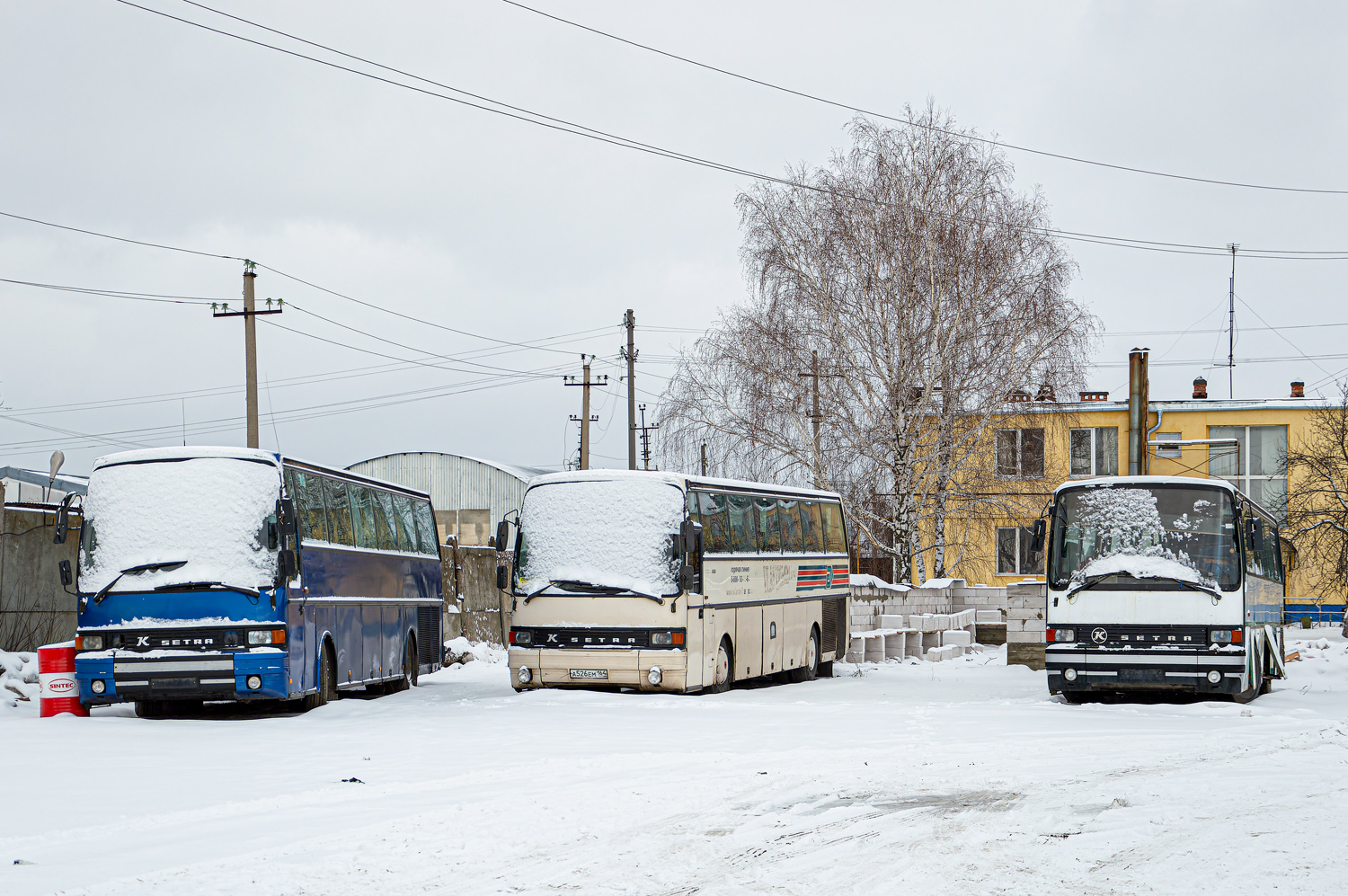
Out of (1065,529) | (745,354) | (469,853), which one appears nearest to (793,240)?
(745,354)

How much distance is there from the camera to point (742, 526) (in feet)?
75.8

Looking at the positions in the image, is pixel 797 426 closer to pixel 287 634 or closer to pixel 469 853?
pixel 287 634

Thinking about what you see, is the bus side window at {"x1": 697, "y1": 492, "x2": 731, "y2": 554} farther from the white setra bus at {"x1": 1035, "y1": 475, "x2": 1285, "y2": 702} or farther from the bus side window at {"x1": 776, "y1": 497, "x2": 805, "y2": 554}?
the white setra bus at {"x1": 1035, "y1": 475, "x2": 1285, "y2": 702}

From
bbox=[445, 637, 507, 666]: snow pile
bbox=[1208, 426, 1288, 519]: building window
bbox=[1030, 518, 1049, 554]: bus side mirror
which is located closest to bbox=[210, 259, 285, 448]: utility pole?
bbox=[445, 637, 507, 666]: snow pile

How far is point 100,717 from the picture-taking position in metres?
17.3

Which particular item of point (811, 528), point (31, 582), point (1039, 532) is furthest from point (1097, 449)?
point (31, 582)

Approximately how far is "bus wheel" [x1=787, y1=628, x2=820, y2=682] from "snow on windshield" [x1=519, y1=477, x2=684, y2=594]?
6742mm

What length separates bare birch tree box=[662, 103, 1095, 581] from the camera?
38.5 metres

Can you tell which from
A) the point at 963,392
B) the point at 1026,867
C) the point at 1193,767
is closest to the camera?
the point at 1026,867

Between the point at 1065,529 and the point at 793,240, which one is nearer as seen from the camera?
the point at 1065,529

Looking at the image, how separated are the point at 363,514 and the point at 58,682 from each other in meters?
5.17

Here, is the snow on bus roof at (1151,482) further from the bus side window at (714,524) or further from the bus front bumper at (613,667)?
the bus front bumper at (613,667)

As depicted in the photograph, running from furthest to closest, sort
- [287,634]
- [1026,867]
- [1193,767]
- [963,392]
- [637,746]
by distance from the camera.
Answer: [963,392] < [287,634] < [637,746] < [1193,767] < [1026,867]

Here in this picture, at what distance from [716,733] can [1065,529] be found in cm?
667
